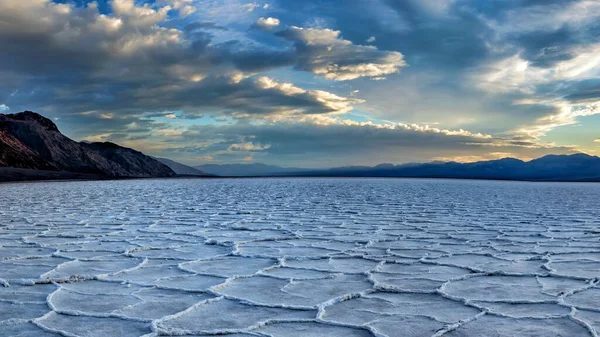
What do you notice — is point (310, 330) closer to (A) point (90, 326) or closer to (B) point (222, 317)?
(B) point (222, 317)

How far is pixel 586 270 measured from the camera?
411 centimetres

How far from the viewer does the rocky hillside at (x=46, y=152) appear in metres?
54.0

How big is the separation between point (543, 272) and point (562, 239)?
94.3 inches

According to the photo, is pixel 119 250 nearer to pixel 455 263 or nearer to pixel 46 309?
pixel 46 309

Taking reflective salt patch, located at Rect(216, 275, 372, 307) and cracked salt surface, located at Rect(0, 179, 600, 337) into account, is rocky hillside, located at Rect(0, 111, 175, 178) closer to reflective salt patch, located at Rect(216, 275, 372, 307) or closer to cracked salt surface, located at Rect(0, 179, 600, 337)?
cracked salt surface, located at Rect(0, 179, 600, 337)

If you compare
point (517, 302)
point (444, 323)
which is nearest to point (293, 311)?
A: point (444, 323)

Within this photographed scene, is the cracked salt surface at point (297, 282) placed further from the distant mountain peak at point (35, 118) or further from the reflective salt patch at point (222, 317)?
the distant mountain peak at point (35, 118)

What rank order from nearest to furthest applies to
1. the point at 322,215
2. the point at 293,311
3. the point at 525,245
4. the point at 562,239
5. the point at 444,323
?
the point at 444,323, the point at 293,311, the point at 525,245, the point at 562,239, the point at 322,215

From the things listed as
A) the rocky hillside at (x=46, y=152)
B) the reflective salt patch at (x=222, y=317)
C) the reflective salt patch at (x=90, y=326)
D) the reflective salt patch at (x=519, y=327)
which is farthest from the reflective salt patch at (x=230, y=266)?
the rocky hillside at (x=46, y=152)

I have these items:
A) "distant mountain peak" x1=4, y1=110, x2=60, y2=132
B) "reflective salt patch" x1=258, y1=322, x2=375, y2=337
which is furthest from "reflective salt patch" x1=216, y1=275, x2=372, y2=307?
"distant mountain peak" x1=4, y1=110, x2=60, y2=132

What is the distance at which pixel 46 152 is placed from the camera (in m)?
61.9

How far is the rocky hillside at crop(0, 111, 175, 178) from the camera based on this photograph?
54.0 meters

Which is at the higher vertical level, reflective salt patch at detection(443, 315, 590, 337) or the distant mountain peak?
the distant mountain peak

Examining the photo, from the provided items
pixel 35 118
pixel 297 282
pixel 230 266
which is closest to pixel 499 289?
pixel 297 282
